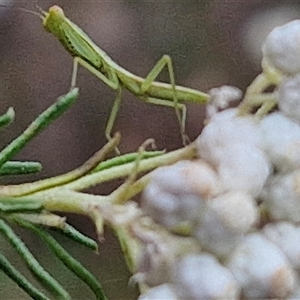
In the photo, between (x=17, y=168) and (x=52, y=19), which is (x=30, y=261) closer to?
(x=17, y=168)

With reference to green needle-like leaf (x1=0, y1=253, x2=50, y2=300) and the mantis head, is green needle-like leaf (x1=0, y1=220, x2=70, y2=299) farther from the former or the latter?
the mantis head

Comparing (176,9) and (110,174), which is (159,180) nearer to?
(110,174)

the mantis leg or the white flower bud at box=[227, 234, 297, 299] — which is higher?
the mantis leg

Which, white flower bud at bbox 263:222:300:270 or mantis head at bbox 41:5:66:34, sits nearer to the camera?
white flower bud at bbox 263:222:300:270

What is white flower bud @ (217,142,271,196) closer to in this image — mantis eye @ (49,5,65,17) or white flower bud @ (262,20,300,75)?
white flower bud @ (262,20,300,75)

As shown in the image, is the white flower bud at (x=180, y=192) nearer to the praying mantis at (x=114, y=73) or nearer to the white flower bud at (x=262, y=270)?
the white flower bud at (x=262, y=270)

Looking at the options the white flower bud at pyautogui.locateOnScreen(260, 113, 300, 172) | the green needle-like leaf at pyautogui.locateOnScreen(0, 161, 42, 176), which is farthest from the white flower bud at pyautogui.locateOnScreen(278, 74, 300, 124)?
the green needle-like leaf at pyautogui.locateOnScreen(0, 161, 42, 176)

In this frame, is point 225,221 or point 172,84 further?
point 172,84

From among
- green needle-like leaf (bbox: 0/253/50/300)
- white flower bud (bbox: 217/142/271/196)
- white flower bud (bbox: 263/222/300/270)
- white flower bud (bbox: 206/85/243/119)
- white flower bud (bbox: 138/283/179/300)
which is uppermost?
white flower bud (bbox: 206/85/243/119)

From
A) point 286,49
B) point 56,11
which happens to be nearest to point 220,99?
point 286,49
